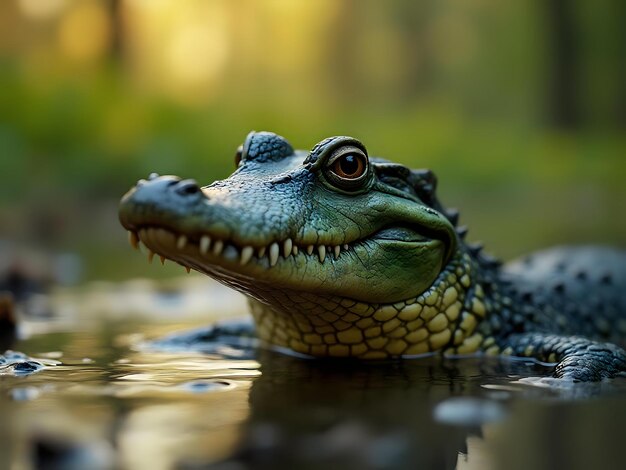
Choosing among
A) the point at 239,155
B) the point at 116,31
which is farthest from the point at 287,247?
the point at 116,31

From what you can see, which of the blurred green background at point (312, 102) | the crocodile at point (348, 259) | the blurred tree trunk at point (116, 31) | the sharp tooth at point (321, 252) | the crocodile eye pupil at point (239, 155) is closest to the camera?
the crocodile at point (348, 259)

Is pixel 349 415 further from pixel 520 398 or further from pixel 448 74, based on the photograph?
pixel 448 74

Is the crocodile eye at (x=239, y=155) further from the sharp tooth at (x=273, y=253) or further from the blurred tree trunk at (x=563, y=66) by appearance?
the blurred tree trunk at (x=563, y=66)

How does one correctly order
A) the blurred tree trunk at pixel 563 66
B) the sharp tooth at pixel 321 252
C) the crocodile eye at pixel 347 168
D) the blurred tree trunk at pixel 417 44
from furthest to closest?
the blurred tree trunk at pixel 417 44
the blurred tree trunk at pixel 563 66
the crocodile eye at pixel 347 168
the sharp tooth at pixel 321 252

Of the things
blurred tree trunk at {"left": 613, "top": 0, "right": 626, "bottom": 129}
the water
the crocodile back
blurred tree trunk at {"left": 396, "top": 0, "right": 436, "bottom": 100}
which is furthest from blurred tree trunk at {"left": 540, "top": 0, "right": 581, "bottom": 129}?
the water

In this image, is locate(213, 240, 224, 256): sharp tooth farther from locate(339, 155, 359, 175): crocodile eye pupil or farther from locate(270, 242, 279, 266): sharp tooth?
locate(339, 155, 359, 175): crocodile eye pupil

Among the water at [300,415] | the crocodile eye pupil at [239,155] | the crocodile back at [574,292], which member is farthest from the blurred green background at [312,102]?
the water at [300,415]

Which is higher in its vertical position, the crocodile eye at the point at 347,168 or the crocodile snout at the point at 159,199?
the crocodile eye at the point at 347,168
